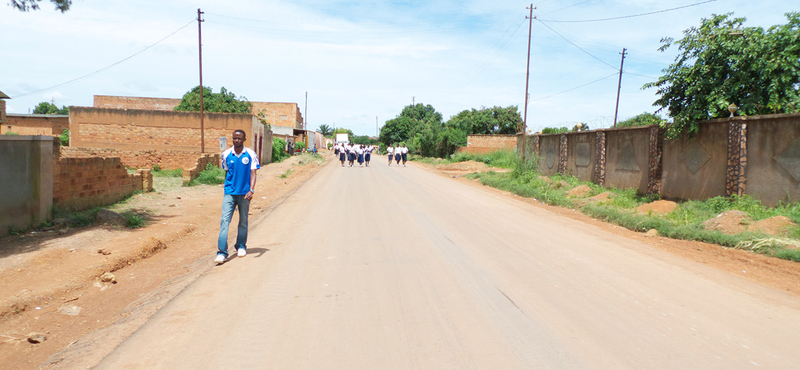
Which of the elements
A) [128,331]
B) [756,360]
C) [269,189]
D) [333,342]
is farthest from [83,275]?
[269,189]

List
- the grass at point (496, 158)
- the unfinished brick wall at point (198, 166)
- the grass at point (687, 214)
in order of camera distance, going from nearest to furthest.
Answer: the grass at point (687, 214)
the unfinished brick wall at point (198, 166)
the grass at point (496, 158)

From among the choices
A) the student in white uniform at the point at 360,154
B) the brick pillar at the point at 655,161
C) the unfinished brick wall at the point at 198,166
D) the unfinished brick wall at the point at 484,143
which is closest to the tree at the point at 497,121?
the unfinished brick wall at the point at 484,143

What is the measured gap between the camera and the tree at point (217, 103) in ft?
123

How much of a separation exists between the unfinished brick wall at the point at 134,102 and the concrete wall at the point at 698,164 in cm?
5473

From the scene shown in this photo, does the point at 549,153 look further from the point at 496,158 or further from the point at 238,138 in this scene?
the point at 238,138

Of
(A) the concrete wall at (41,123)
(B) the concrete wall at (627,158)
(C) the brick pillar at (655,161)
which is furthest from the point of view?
(A) the concrete wall at (41,123)

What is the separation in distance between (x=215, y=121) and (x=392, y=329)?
1114 inches

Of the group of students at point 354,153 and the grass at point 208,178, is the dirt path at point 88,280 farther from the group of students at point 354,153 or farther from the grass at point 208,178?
the group of students at point 354,153

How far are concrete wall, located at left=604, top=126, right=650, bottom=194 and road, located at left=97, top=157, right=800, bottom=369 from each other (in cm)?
815

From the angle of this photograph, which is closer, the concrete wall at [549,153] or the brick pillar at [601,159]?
the brick pillar at [601,159]

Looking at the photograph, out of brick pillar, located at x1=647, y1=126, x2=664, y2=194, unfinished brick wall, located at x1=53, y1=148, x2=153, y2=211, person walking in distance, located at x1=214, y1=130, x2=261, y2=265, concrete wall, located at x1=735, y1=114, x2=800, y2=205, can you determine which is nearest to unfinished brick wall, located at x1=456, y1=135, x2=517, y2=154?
brick pillar, located at x1=647, y1=126, x2=664, y2=194

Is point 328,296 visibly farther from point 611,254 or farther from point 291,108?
point 291,108

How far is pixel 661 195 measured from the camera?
13828 millimetres

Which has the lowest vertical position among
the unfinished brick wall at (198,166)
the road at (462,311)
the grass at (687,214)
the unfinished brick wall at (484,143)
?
the road at (462,311)
